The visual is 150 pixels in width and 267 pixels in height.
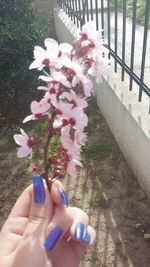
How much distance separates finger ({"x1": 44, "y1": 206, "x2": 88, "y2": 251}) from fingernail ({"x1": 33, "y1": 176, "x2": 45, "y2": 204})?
85 mm

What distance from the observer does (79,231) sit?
63.0 inches

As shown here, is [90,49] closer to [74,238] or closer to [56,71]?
[56,71]

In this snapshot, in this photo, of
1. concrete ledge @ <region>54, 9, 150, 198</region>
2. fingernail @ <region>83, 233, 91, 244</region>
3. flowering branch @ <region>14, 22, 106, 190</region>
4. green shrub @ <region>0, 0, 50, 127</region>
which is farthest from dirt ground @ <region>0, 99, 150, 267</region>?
flowering branch @ <region>14, 22, 106, 190</region>

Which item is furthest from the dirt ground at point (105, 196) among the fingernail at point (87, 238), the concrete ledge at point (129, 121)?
the fingernail at point (87, 238)

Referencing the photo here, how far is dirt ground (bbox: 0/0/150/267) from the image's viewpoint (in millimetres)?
3301

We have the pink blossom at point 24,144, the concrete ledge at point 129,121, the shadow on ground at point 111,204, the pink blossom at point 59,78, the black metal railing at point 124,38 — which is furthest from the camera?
the black metal railing at point 124,38

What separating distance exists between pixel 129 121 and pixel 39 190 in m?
2.24

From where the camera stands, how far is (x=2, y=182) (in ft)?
13.7

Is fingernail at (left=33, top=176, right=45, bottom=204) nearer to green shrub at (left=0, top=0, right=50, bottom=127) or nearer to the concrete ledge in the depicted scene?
the concrete ledge

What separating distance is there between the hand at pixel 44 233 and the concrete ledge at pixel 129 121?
1.79 metres

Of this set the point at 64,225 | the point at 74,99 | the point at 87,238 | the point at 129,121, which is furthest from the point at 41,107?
the point at 129,121

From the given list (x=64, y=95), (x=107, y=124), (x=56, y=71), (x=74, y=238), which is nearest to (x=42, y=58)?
(x=56, y=71)

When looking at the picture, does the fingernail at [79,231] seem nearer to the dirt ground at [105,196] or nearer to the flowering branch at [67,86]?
the flowering branch at [67,86]

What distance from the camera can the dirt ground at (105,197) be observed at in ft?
10.8
